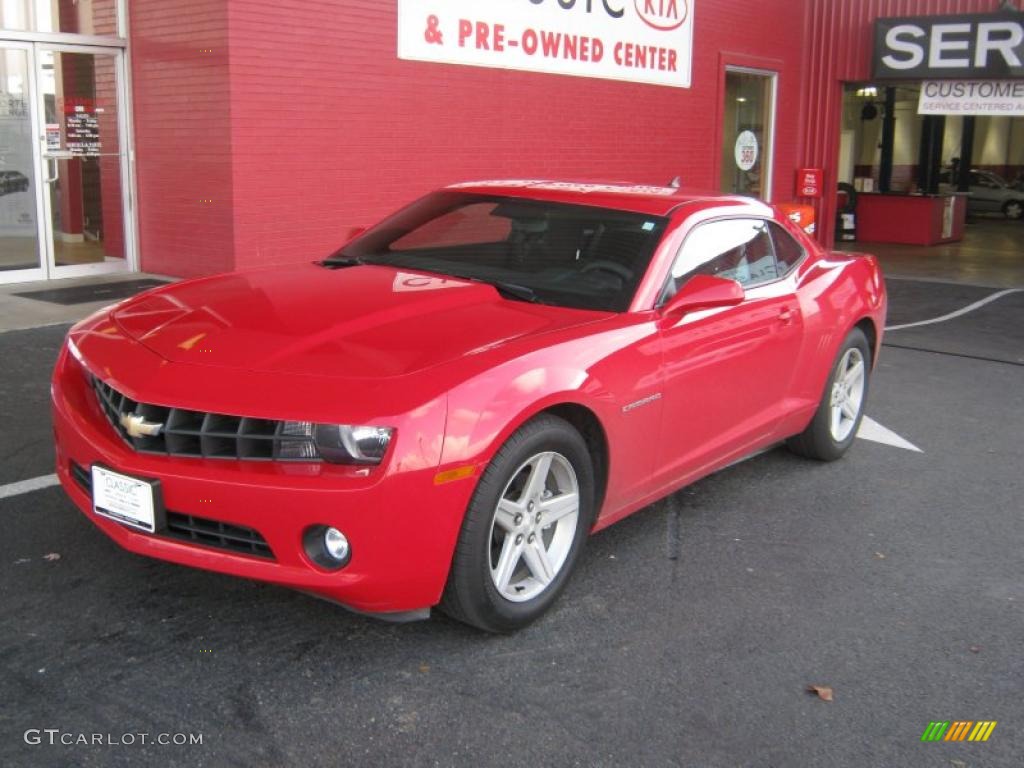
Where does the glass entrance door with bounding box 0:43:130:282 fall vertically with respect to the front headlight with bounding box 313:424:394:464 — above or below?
above

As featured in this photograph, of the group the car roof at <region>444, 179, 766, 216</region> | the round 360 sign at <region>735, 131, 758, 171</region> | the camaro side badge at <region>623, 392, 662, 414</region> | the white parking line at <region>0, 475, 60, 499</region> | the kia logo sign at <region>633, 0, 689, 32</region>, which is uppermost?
the kia logo sign at <region>633, 0, 689, 32</region>

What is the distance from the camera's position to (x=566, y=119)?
13930mm

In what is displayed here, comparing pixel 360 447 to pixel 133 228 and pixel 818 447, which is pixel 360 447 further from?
pixel 133 228

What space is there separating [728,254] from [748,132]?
13.5 m

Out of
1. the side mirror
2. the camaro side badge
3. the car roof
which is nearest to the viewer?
the camaro side badge

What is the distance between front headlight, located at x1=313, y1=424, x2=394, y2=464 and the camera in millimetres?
3197

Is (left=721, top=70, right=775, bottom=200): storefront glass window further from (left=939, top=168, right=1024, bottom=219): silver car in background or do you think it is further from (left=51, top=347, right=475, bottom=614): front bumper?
(left=51, top=347, right=475, bottom=614): front bumper

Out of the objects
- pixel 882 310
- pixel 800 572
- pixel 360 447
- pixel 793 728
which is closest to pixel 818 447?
pixel 882 310

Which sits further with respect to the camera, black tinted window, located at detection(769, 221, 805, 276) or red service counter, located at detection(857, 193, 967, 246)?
red service counter, located at detection(857, 193, 967, 246)

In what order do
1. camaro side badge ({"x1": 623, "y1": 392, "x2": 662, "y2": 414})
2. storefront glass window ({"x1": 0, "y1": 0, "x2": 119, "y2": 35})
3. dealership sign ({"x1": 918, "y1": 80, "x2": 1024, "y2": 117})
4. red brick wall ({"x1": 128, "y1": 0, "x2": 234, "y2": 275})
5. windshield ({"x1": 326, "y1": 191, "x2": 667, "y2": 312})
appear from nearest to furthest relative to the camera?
camaro side badge ({"x1": 623, "y1": 392, "x2": 662, "y2": 414})
windshield ({"x1": 326, "y1": 191, "x2": 667, "y2": 312})
red brick wall ({"x1": 128, "y1": 0, "x2": 234, "y2": 275})
storefront glass window ({"x1": 0, "y1": 0, "x2": 119, "y2": 35})
dealership sign ({"x1": 918, "y1": 80, "x2": 1024, "y2": 117})

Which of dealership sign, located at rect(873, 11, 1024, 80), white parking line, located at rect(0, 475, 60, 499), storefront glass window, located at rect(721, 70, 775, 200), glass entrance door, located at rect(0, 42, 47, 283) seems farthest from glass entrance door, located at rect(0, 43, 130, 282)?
dealership sign, located at rect(873, 11, 1024, 80)

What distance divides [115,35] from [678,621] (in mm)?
9524

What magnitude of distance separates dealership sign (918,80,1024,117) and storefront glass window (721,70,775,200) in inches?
94.6

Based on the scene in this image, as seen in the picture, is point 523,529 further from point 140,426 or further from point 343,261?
point 343,261
